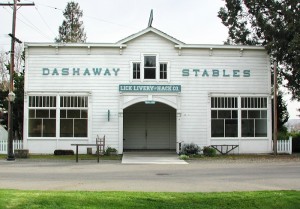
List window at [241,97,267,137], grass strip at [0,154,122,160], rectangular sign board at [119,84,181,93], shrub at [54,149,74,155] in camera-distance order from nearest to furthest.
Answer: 1. grass strip at [0,154,122,160]
2. shrub at [54,149,74,155]
3. rectangular sign board at [119,84,181,93]
4. window at [241,97,267,137]

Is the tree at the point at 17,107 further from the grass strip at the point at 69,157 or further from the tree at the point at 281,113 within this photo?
the tree at the point at 281,113

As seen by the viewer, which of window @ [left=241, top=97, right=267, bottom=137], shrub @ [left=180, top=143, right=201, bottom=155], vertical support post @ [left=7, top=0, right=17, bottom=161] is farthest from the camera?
window @ [left=241, top=97, right=267, bottom=137]

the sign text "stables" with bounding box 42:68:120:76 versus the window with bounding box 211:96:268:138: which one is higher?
the sign text "stables" with bounding box 42:68:120:76

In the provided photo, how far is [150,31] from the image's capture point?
1083 inches

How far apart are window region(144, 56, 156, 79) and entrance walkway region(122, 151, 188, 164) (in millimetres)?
4809

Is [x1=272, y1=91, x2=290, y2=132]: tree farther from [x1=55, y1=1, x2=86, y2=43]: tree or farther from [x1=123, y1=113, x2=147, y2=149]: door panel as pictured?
[x1=55, y1=1, x2=86, y2=43]: tree

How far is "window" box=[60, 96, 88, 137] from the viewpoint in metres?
27.2

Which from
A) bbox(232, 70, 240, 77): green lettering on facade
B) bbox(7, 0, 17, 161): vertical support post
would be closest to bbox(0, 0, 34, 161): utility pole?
bbox(7, 0, 17, 161): vertical support post

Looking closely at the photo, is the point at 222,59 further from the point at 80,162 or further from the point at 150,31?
the point at 80,162

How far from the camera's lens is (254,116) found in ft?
91.8

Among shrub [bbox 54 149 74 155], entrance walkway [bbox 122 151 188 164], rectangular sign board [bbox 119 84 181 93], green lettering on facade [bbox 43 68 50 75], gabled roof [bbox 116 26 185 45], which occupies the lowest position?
entrance walkway [bbox 122 151 188 164]

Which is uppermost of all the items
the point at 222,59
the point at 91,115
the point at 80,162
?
the point at 222,59

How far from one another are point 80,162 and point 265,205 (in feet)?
46.3

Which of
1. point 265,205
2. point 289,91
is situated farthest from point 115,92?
point 265,205
